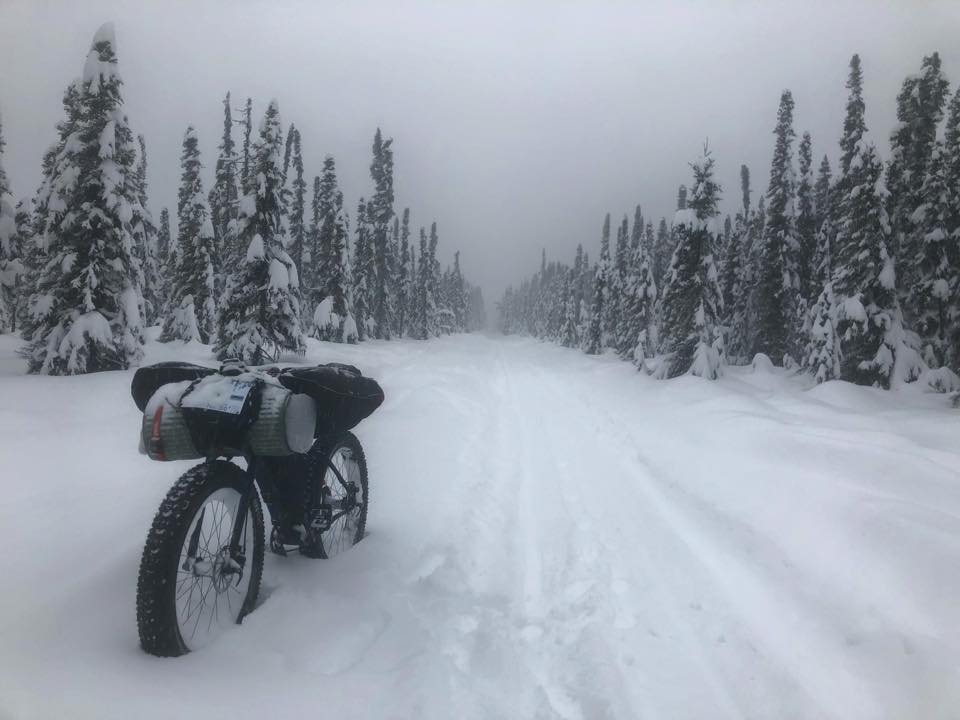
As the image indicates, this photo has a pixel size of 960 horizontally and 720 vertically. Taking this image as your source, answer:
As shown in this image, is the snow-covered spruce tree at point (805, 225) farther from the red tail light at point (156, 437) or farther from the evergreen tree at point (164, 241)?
the evergreen tree at point (164, 241)

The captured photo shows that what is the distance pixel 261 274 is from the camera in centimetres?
2061

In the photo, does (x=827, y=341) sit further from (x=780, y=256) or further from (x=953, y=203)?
(x=780, y=256)

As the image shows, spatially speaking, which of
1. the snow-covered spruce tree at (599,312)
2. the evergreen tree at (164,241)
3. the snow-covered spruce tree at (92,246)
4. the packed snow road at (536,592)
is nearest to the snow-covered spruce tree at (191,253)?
the snow-covered spruce tree at (92,246)

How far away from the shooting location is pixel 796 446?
661 centimetres

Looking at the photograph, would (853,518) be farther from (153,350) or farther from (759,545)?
(153,350)

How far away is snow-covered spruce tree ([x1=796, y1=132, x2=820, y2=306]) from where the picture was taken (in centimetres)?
3042

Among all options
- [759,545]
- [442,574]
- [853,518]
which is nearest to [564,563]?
[442,574]

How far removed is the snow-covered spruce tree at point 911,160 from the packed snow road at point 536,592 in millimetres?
19722

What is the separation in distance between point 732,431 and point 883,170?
2041 cm

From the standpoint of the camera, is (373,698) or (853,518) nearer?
(373,698)

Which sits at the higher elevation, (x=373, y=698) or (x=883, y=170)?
(x=883, y=170)

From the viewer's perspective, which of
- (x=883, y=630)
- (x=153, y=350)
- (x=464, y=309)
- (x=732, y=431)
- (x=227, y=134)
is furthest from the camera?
(x=464, y=309)

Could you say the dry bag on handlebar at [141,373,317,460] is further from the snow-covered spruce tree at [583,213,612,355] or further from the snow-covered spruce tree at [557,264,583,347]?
the snow-covered spruce tree at [557,264,583,347]

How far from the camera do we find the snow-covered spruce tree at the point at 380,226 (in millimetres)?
46281
